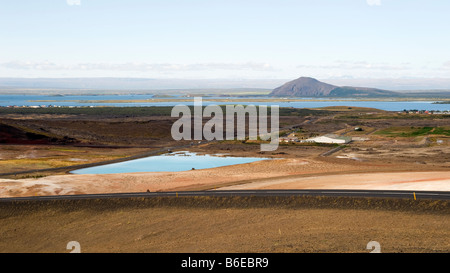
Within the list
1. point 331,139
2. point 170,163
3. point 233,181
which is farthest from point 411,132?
point 233,181

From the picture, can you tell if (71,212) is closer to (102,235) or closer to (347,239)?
(102,235)

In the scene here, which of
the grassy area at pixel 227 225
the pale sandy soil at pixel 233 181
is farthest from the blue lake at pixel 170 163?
the grassy area at pixel 227 225

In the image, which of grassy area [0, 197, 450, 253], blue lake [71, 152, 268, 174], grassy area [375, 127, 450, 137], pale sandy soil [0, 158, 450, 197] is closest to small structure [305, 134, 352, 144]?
grassy area [375, 127, 450, 137]

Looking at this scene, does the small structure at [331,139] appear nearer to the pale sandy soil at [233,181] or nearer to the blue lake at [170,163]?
the blue lake at [170,163]

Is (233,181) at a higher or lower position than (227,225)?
lower

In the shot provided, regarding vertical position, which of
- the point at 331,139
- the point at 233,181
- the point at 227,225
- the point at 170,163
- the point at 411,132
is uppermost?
the point at 411,132

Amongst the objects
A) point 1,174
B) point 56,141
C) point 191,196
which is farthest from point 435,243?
point 56,141

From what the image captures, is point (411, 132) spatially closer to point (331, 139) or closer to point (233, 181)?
point (331, 139)

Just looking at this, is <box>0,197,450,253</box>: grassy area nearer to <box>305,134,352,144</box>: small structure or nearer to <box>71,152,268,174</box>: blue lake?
<box>71,152,268,174</box>: blue lake
